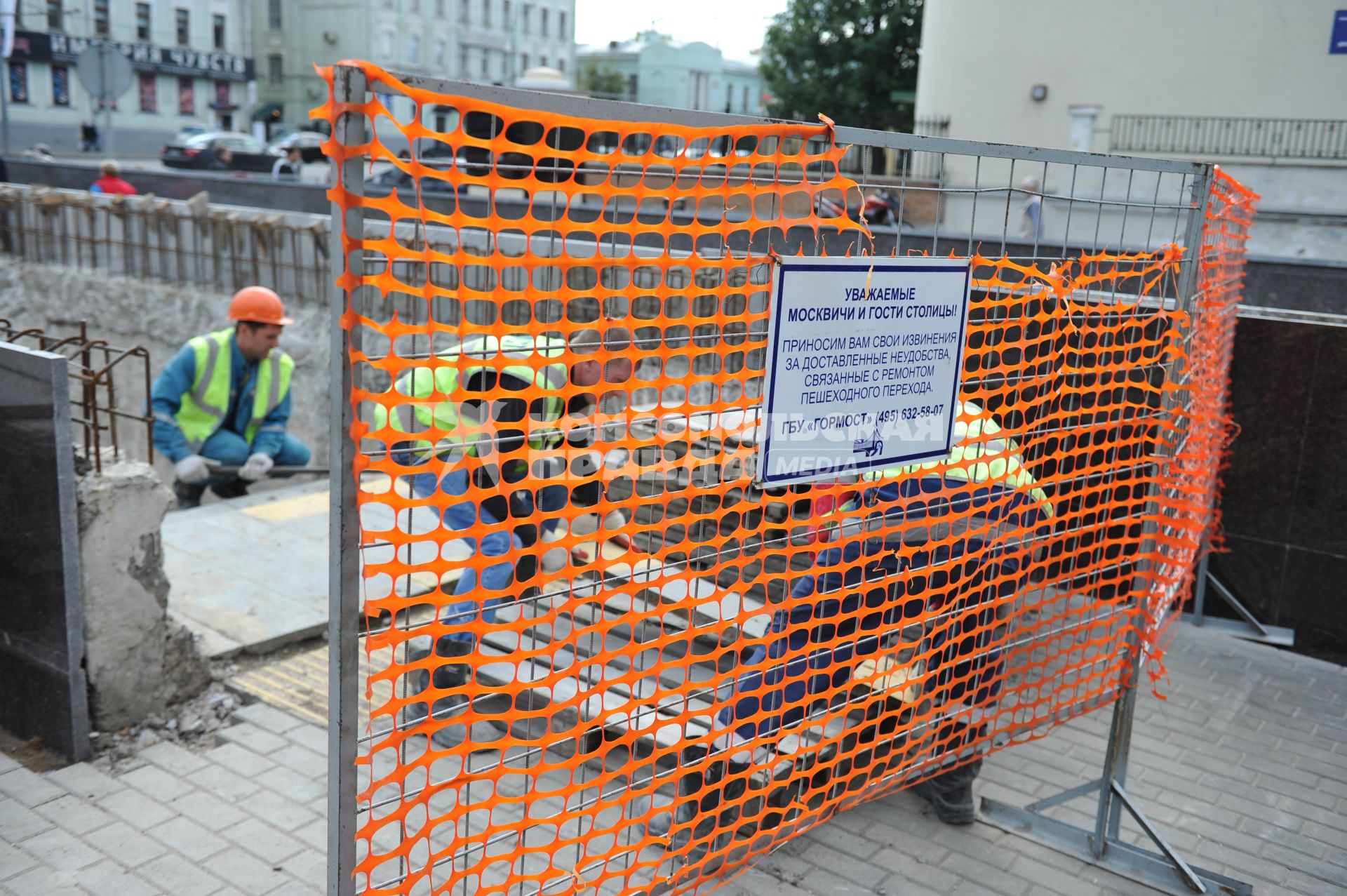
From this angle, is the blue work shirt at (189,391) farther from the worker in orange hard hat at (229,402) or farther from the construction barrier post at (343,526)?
the construction barrier post at (343,526)

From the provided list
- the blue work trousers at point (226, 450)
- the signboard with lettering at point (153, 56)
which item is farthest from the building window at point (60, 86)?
the blue work trousers at point (226, 450)

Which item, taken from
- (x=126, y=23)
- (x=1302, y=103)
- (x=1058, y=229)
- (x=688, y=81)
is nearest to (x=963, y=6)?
(x=1302, y=103)

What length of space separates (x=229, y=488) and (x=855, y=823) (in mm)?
5279

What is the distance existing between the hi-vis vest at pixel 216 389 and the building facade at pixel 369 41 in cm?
5207

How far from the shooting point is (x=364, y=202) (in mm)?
1994

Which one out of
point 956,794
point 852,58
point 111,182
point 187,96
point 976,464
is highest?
point 852,58

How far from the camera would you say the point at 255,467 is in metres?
7.16

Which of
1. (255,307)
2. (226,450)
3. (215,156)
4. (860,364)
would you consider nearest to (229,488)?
(226,450)

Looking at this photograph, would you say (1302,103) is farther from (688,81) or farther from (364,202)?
(688,81)

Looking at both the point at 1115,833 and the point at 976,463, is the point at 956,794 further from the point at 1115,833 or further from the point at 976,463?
the point at 976,463

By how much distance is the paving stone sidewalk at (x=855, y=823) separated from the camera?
359cm

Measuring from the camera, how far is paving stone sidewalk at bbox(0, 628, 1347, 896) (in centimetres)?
359

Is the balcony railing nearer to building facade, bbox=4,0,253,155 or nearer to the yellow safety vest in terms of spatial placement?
the yellow safety vest

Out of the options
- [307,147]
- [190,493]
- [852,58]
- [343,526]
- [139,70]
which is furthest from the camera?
[139,70]
